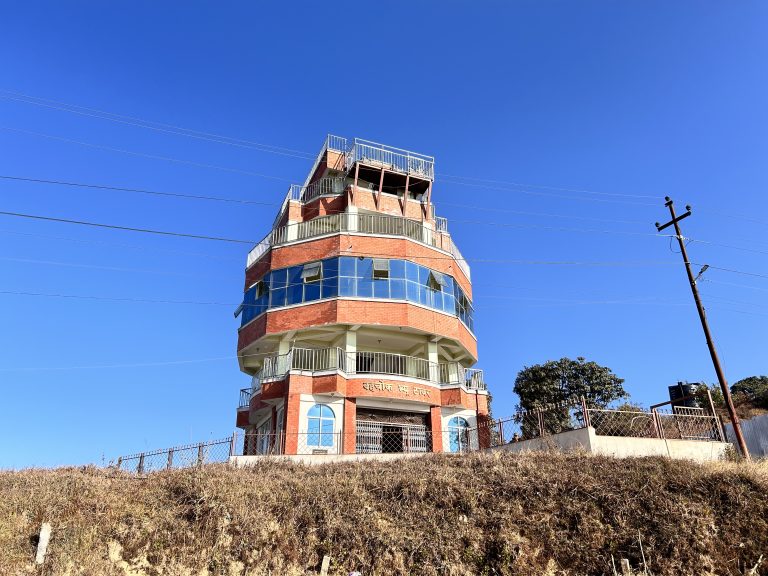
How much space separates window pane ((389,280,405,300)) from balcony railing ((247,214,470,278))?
2.41 meters

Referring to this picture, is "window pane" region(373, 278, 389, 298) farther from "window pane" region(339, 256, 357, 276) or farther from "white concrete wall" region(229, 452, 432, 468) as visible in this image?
"white concrete wall" region(229, 452, 432, 468)

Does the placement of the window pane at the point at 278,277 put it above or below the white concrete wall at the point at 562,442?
above

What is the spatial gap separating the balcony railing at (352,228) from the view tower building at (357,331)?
0.19ft

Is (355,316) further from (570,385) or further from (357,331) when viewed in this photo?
(570,385)

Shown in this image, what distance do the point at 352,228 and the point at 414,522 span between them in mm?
16624

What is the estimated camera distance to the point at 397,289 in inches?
973

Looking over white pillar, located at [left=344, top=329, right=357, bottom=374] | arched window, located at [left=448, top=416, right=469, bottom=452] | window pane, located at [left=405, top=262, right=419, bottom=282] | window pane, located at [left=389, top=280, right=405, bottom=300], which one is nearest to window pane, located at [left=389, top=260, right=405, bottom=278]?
window pane, located at [left=405, top=262, right=419, bottom=282]

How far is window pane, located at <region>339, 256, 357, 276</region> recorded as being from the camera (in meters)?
24.6

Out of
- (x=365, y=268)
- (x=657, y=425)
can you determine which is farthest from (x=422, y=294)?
(x=657, y=425)

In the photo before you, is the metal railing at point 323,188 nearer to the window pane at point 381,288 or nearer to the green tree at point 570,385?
the window pane at point 381,288

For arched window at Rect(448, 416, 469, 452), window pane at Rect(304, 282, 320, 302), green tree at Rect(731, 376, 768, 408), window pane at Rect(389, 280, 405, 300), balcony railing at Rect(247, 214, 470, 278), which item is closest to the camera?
arched window at Rect(448, 416, 469, 452)

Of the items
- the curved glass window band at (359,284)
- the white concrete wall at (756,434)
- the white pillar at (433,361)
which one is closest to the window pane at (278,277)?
the curved glass window band at (359,284)

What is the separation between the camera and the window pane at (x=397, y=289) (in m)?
24.6

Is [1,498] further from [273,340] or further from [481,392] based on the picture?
[481,392]
